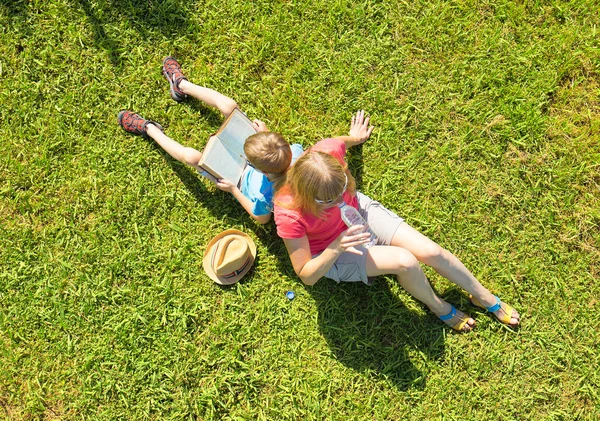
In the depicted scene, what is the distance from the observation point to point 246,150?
3982 mm

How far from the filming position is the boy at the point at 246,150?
3951 millimetres

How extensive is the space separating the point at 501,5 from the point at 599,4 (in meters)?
1.00

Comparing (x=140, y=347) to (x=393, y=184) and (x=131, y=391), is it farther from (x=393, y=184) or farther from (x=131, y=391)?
(x=393, y=184)

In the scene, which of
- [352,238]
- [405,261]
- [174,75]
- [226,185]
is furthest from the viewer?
[174,75]

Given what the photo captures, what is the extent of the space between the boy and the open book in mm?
80

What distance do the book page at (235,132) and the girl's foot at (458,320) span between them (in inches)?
94.9

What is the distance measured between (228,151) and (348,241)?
1575 mm

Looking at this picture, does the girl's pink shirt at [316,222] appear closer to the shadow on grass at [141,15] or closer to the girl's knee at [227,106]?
the girl's knee at [227,106]

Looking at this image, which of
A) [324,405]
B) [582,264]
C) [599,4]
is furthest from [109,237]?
[599,4]

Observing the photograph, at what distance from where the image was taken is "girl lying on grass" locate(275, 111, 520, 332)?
3.67 meters

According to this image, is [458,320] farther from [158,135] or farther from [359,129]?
[158,135]

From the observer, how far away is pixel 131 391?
4.89 meters

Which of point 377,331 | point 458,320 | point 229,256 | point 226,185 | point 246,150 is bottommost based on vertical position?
point 377,331

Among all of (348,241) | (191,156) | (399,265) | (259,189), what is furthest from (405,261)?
(191,156)
